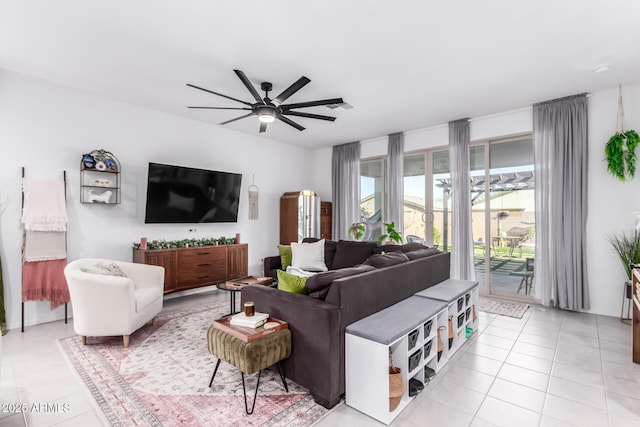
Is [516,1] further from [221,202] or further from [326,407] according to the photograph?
[221,202]

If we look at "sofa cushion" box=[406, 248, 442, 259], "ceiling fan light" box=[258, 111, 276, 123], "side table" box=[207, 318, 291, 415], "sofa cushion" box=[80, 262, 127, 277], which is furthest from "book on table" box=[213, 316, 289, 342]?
"ceiling fan light" box=[258, 111, 276, 123]

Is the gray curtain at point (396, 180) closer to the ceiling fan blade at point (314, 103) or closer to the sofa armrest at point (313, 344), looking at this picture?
the ceiling fan blade at point (314, 103)

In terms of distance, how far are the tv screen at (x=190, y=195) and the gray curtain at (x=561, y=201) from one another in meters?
4.98

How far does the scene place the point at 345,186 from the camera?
22.4 feet

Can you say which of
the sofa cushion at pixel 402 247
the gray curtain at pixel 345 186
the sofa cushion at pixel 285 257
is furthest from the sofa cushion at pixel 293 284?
the gray curtain at pixel 345 186

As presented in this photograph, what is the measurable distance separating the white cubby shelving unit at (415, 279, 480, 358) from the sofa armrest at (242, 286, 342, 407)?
50.5 inches

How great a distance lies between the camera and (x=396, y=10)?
240 centimetres

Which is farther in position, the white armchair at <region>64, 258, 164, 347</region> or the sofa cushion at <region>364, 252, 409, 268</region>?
the white armchair at <region>64, 258, 164, 347</region>

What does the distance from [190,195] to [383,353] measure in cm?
Answer: 414

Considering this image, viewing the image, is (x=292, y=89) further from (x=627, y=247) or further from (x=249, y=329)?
(x=627, y=247)

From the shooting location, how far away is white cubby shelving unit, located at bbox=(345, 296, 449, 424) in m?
1.97

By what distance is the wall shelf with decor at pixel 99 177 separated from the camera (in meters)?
4.03

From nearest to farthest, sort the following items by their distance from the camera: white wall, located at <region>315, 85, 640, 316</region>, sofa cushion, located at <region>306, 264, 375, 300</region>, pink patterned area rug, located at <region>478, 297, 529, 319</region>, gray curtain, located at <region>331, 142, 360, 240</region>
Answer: sofa cushion, located at <region>306, 264, 375, 300</region>, white wall, located at <region>315, 85, 640, 316</region>, pink patterned area rug, located at <region>478, 297, 529, 319</region>, gray curtain, located at <region>331, 142, 360, 240</region>

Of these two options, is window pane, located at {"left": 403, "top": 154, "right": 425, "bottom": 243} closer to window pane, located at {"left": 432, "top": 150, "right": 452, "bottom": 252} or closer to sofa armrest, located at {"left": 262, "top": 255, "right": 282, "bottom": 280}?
window pane, located at {"left": 432, "top": 150, "right": 452, "bottom": 252}
